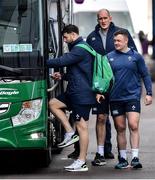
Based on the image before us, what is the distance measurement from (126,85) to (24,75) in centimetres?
139

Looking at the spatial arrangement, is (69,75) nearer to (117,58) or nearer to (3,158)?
(117,58)

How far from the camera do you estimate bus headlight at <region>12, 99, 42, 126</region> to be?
29.8 feet

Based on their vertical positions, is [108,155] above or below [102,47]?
below

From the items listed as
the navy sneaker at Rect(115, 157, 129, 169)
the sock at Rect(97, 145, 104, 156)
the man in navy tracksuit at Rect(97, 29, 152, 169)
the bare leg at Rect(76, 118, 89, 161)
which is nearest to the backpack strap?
the man in navy tracksuit at Rect(97, 29, 152, 169)

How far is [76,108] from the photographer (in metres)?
9.59

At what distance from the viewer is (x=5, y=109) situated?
29.8ft

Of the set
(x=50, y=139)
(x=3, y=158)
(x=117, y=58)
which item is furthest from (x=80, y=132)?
(x=3, y=158)

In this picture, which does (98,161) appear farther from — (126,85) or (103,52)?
(103,52)

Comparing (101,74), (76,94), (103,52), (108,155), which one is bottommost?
(108,155)

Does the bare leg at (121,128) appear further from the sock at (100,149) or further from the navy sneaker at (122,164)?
the sock at (100,149)

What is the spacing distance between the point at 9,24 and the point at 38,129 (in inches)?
51.7

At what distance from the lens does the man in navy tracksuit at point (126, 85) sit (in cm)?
970

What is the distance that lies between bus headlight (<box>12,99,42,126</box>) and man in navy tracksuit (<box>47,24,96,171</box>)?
53 centimetres

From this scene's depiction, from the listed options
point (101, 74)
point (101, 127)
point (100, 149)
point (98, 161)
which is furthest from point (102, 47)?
point (98, 161)
